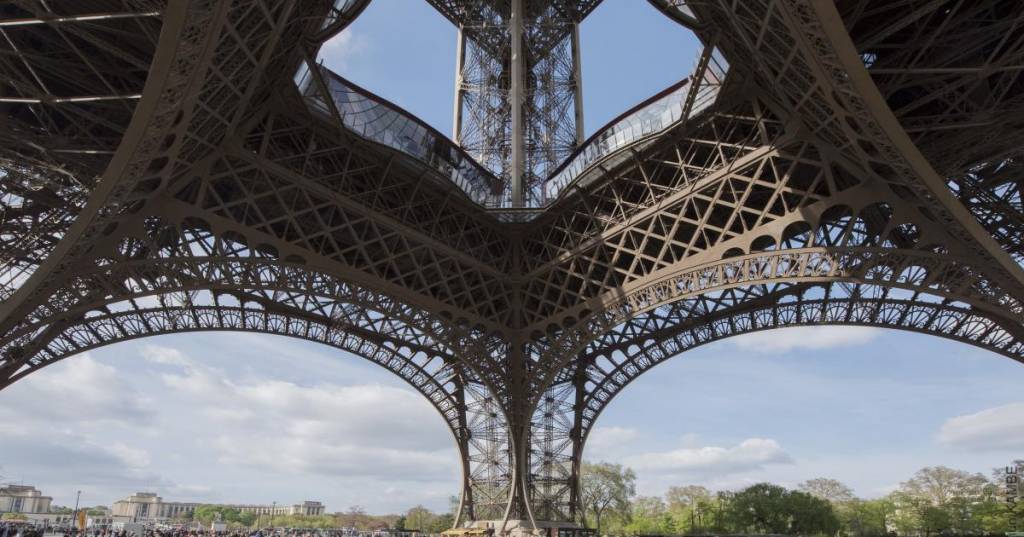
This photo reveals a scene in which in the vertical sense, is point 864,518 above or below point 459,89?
below

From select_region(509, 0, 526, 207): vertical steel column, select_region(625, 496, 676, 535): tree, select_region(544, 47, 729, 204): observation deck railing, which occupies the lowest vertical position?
select_region(625, 496, 676, 535): tree

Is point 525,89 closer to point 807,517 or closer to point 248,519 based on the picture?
point 807,517

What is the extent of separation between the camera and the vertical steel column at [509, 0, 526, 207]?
112 ft

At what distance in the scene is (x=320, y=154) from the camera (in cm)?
2478

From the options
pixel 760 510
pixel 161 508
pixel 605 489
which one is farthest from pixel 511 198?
pixel 161 508

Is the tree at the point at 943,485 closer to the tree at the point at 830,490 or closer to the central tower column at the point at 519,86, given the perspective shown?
the tree at the point at 830,490

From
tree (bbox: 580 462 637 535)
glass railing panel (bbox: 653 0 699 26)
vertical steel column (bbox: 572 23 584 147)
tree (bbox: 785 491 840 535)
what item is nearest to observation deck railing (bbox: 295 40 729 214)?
glass railing panel (bbox: 653 0 699 26)

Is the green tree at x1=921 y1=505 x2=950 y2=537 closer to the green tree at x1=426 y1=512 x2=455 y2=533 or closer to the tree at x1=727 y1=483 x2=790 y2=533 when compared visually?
the tree at x1=727 y1=483 x2=790 y2=533

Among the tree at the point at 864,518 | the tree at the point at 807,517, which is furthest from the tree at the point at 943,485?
the tree at the point at 807,517

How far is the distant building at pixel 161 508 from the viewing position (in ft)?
368

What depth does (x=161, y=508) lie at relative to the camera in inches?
5064

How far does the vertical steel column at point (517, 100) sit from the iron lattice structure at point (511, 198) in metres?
0.17

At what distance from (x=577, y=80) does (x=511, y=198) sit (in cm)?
1144

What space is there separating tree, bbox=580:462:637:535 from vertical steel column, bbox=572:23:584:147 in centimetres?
3362
